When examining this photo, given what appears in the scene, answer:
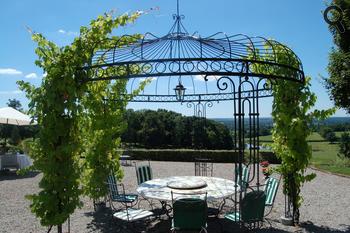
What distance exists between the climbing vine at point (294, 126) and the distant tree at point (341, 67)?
786 centimetres

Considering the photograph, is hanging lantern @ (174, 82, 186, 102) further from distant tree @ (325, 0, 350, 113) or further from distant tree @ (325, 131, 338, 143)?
distant tree @ (325, 131, 338, 143)

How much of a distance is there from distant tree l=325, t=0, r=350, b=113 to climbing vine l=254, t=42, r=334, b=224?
7862 mm

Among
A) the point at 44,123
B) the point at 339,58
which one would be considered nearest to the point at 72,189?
the point at 44,123

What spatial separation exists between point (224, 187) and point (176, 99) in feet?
8.93

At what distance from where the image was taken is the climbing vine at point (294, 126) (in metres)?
5.95

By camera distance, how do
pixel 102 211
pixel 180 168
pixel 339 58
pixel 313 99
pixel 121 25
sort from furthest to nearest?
1. pixel 180 168
2. pixel 339 58
3. pixel 102 211
4. pixel 313 99
5. pixel 121 25

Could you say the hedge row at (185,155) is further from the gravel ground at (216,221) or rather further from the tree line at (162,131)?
the tree line at (162,131)

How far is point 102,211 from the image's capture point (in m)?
7.24

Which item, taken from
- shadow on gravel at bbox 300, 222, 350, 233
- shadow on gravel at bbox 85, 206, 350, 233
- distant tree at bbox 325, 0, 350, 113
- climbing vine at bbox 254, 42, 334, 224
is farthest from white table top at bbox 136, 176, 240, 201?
distant tree at bbox 325, 0, 350, 113

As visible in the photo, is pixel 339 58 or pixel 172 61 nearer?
Answer: pixel 172 61

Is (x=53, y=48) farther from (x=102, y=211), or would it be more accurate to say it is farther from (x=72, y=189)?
(x=102, y=211)

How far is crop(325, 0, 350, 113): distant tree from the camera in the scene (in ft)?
41.9

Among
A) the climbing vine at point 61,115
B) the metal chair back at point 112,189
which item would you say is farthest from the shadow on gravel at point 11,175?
the climbing vine at point 61,115

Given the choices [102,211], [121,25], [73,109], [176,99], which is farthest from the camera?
[176,99]
